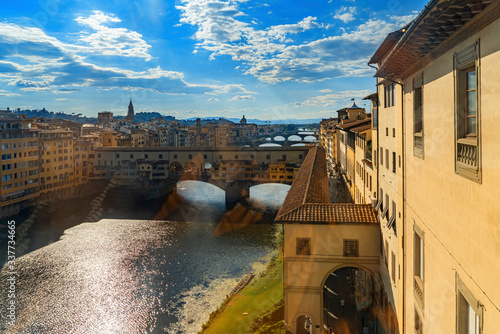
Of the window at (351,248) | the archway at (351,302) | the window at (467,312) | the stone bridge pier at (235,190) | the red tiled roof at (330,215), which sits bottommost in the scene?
the archway at (351,302)

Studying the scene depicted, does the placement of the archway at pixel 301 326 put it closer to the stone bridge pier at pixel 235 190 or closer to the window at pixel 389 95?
the window at pixel 389 95

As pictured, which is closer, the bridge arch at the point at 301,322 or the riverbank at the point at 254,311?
the bridge arch at the point at 301,322

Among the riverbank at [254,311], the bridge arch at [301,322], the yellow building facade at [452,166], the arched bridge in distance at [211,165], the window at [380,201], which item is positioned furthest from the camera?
the arched bridge in distance at [211,165]

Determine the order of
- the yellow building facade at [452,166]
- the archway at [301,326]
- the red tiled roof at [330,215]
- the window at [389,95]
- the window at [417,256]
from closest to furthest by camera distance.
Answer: the yellow building facade at [452,166], the window at [417,256], the window at [389,95], the red tiled roof at [330,215], the archway at [301,326]

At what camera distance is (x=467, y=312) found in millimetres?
4691

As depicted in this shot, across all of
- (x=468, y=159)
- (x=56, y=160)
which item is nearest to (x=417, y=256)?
(x=468, y=159)

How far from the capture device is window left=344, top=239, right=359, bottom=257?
13039 mm

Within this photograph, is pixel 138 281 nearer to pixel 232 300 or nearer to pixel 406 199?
pixel 232 300

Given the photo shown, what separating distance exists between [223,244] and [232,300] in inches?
383

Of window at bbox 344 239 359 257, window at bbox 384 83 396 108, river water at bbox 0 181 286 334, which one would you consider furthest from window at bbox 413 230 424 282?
river water at bbox 0 181 286 334

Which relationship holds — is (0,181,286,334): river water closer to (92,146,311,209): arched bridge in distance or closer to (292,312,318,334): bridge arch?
(292,312,318,334): bridge arch

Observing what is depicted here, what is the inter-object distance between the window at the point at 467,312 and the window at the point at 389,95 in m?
6.29

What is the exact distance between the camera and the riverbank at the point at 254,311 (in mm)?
16219

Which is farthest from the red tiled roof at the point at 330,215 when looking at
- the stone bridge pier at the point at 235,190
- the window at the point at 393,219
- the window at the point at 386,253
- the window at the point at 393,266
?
the stone bridge pier at the point at 235,190
